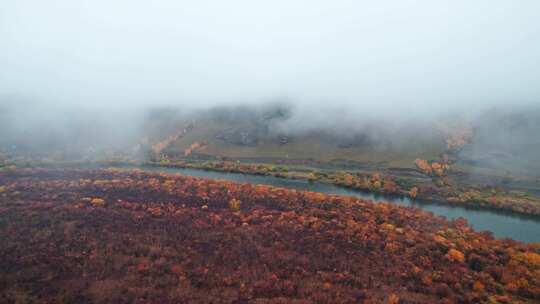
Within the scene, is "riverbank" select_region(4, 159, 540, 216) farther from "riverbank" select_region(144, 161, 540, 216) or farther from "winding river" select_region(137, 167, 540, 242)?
"winding river" select_region(137, 167, 540, 242)

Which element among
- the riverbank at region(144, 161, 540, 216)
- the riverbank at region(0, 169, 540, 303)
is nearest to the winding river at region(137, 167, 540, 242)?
the riverbank at region(144, 161, 540, 216)

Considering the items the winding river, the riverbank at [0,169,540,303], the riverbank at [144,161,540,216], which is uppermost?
the riverbank at [0,169,540,303]

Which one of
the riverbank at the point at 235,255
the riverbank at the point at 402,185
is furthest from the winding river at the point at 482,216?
the riverbank at the point at 235,255

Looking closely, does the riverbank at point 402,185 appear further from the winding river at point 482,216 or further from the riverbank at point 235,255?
the riverbank at point 235,255

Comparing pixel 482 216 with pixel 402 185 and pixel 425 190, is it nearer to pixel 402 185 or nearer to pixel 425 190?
pixel 425 190

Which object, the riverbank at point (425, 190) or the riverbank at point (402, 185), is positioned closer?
the riverbank at point (425, 190)

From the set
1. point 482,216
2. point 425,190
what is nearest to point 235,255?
point 482,216

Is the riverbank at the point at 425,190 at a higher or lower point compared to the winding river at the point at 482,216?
higher

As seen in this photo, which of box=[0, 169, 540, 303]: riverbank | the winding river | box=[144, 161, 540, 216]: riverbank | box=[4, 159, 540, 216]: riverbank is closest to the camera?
box=[0, 169, 540, 303]: riverbank

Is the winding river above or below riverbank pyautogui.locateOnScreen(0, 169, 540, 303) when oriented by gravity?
below

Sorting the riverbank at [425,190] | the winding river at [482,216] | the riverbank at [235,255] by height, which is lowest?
the winding river at [482,216]

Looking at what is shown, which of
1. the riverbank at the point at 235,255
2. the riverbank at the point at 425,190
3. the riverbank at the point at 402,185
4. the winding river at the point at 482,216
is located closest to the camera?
the riverbank at the point at 235,255
